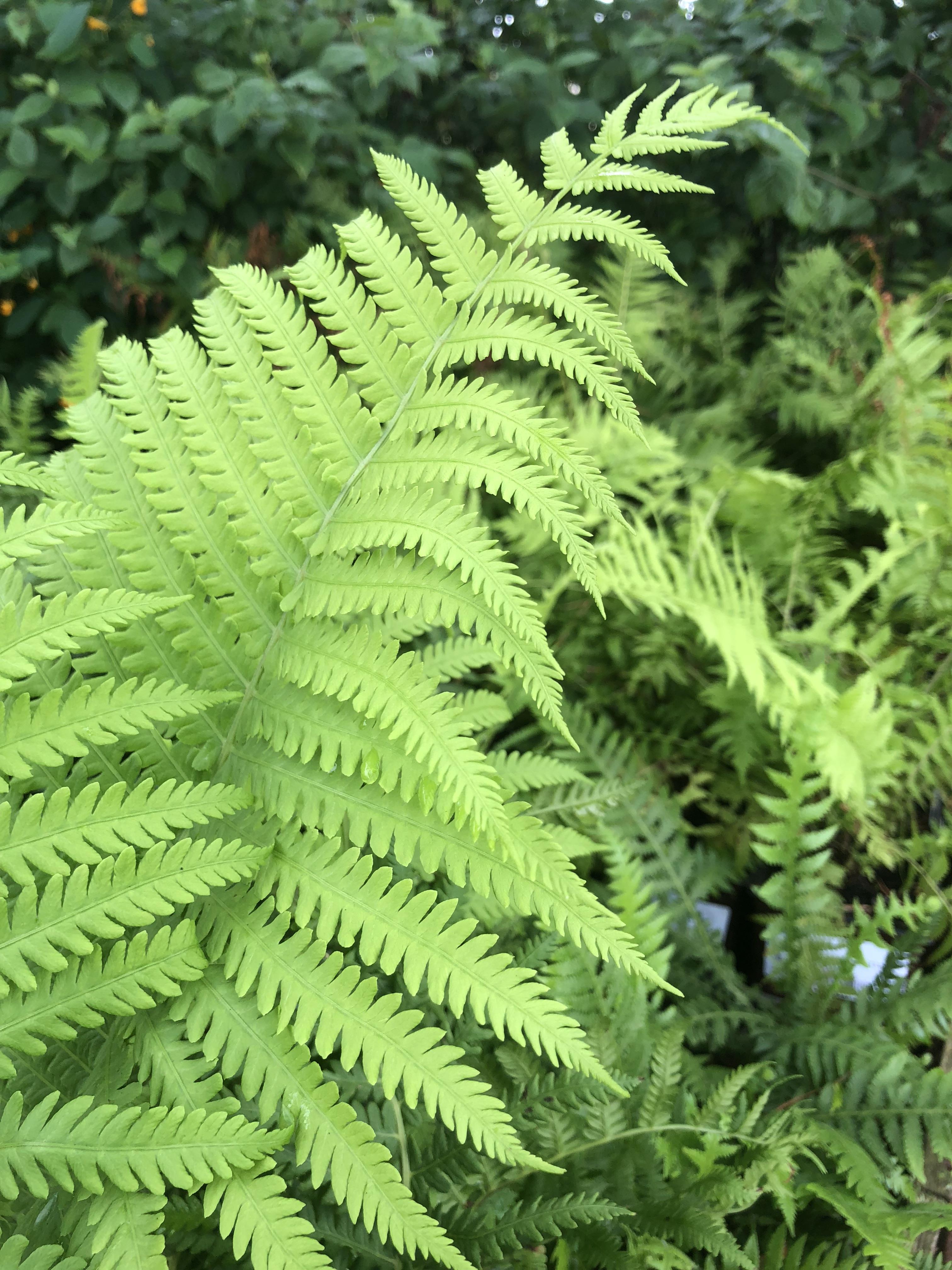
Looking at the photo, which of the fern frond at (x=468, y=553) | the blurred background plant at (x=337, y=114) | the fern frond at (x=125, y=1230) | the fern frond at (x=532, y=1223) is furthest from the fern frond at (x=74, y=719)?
the blurred background plant at (x=337, y=114)

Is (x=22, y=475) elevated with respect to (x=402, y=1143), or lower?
elevated

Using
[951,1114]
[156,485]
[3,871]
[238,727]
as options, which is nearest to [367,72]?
[156,485]

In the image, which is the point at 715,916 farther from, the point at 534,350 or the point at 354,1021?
the point at 534,350

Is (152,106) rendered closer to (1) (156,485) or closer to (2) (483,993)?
(1) (156,485)

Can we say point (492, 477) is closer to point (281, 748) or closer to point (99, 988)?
point (281, 748)

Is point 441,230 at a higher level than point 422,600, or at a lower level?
higher

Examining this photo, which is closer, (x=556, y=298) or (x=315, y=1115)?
(x=315, y=1115)

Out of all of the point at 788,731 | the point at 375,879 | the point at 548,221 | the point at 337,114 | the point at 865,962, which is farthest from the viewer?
the point at 337,114

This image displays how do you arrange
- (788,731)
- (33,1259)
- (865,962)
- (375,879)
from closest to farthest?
(33,1259) < (375,879) < (865,962) < (788,731)

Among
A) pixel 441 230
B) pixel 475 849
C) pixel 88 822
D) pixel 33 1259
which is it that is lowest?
pixel 33 1259

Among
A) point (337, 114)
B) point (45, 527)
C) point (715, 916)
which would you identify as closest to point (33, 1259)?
point (45, 527)

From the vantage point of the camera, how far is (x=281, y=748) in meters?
0.81

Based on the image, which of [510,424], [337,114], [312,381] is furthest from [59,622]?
[337,114]

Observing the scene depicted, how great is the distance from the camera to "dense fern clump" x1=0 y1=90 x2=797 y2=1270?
68cm
